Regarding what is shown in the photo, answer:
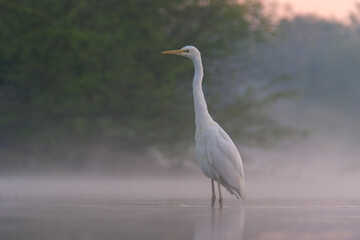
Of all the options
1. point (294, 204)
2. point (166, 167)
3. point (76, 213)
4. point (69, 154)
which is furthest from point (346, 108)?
point (76, 213)

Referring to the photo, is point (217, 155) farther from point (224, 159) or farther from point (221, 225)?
point (221, 225)

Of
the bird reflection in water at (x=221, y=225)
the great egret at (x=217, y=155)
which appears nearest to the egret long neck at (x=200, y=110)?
the great egret at (x=217, y=155)

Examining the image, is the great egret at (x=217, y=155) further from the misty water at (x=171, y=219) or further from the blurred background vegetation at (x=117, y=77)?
the blurred background vegetation at (x=117, y=77)

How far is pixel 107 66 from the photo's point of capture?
18.2 m

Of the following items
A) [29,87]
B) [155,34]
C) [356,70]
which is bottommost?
[29,87]

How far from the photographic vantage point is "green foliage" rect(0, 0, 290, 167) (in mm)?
17234

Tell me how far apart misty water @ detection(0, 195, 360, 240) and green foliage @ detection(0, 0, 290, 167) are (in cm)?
730

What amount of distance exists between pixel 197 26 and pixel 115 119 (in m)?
3.05

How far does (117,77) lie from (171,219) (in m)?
10.4

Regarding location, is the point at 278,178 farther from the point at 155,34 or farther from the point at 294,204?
the point at 294,204

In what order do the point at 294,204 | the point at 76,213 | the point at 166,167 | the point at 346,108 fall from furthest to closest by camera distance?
the point at 346,108 < the point at 166,167 < the point at 294,204 < the point at 76,213

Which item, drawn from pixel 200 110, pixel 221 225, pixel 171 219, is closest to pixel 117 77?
pixel 200 110

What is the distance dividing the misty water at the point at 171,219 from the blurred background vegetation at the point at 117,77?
7.35m

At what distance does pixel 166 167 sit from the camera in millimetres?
20000
